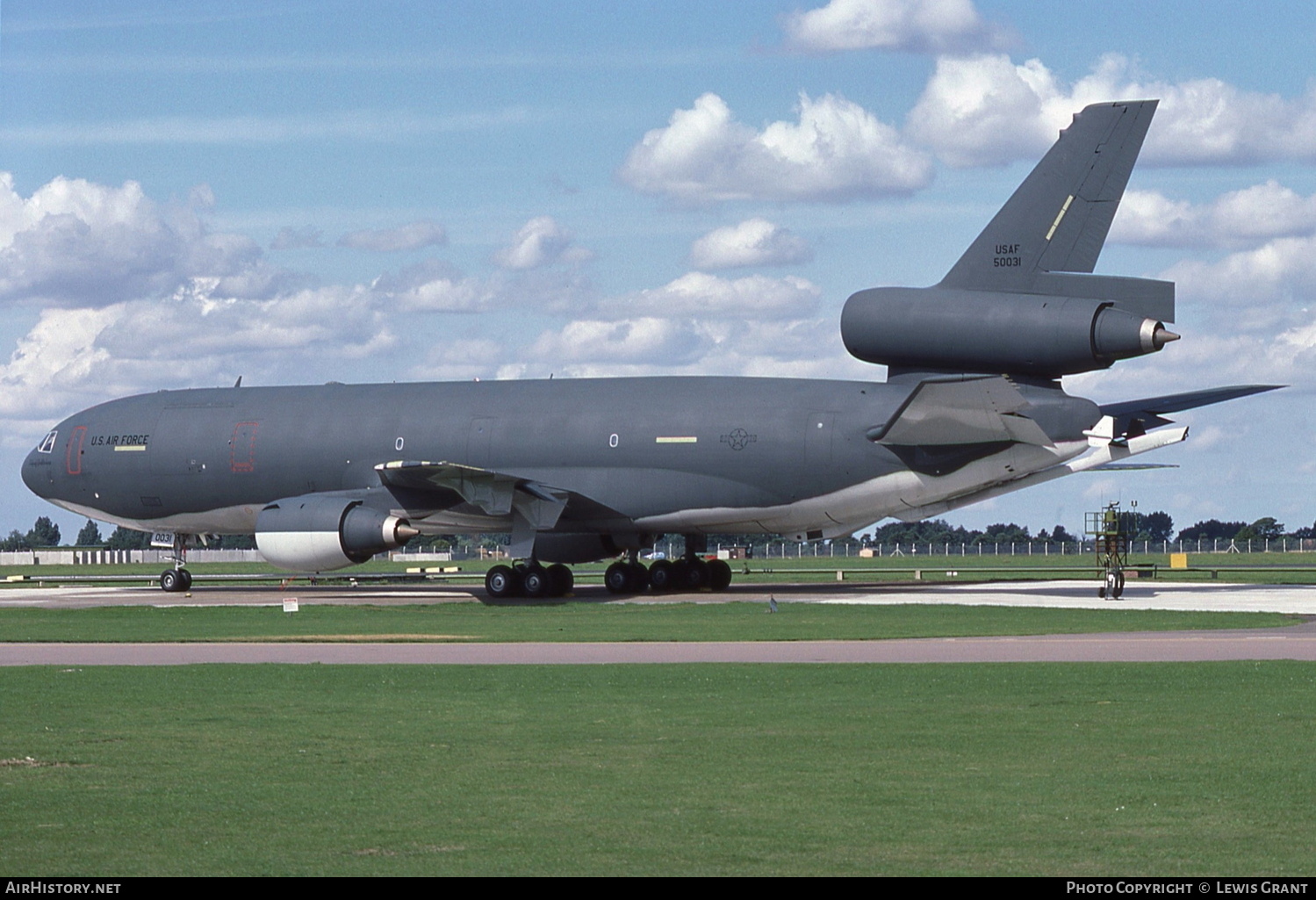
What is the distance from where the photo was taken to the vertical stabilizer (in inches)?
1367

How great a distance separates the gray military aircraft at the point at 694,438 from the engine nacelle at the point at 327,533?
0.06m

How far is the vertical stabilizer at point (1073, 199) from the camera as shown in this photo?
34719 mm

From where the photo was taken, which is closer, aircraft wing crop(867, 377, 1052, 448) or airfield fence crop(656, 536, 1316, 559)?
aircraft wing crop(867, 377, 1052, 448)

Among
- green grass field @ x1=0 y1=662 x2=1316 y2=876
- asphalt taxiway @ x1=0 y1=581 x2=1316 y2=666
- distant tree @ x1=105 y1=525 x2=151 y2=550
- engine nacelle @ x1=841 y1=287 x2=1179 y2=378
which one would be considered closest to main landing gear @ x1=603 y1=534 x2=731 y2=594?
engine nacelle @ x1=841 y1=287 x2=1179 y2=378

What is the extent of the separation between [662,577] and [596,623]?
12969 millimetres

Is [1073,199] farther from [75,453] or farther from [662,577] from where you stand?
[75,453]

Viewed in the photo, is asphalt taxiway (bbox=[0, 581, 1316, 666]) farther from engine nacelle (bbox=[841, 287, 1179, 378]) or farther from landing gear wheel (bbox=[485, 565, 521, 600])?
landing gear wheel (bbox=[485, 565, 521, 600])

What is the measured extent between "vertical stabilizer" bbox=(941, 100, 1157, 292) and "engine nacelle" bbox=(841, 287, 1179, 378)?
2.46ft

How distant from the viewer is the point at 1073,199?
115 feet

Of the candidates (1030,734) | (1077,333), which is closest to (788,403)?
(1077,333)

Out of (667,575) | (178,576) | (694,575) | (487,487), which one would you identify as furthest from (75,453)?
(694,575)

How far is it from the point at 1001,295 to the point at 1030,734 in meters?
22.9

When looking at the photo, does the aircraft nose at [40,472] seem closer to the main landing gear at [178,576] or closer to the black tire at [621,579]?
the main landing gear at [178,576]

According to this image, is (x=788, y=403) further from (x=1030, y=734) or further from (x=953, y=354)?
(x=1030, y=734)
